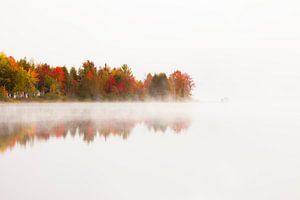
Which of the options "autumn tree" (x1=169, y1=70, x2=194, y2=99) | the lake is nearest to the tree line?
"autumn tree" (x1=169, y1=70, x2=194, y2=99)

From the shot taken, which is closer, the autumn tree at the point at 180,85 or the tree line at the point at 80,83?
the tree line at the point at 80,83

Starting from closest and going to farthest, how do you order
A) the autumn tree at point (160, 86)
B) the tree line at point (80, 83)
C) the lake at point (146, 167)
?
the lake at point (146, 167), the tree line at point (80, 83), the autumn tree at point (160, 86)

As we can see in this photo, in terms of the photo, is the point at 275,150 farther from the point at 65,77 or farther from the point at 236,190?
the point at 65,77

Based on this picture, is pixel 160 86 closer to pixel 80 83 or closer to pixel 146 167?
pixel 80 83

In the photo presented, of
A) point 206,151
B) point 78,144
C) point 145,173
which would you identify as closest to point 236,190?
point 145,173

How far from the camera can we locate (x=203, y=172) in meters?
12.4

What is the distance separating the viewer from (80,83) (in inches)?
4441

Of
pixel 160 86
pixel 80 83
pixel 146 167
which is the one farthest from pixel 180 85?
pixel 146 167

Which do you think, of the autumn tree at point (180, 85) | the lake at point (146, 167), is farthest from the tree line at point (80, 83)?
the lake at point (146, 167)

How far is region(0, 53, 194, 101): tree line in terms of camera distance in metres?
93.8

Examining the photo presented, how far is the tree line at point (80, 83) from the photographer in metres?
93.8

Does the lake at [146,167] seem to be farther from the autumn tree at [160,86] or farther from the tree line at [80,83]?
the autumn tree at [160,86]

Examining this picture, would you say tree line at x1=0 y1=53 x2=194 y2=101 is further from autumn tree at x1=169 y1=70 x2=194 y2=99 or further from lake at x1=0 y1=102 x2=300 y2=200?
lake at x1=0 y1=102 x2=300 y2=200

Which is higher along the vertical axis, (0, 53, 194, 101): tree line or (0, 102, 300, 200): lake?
(0, 53, 194, 101): tree line
